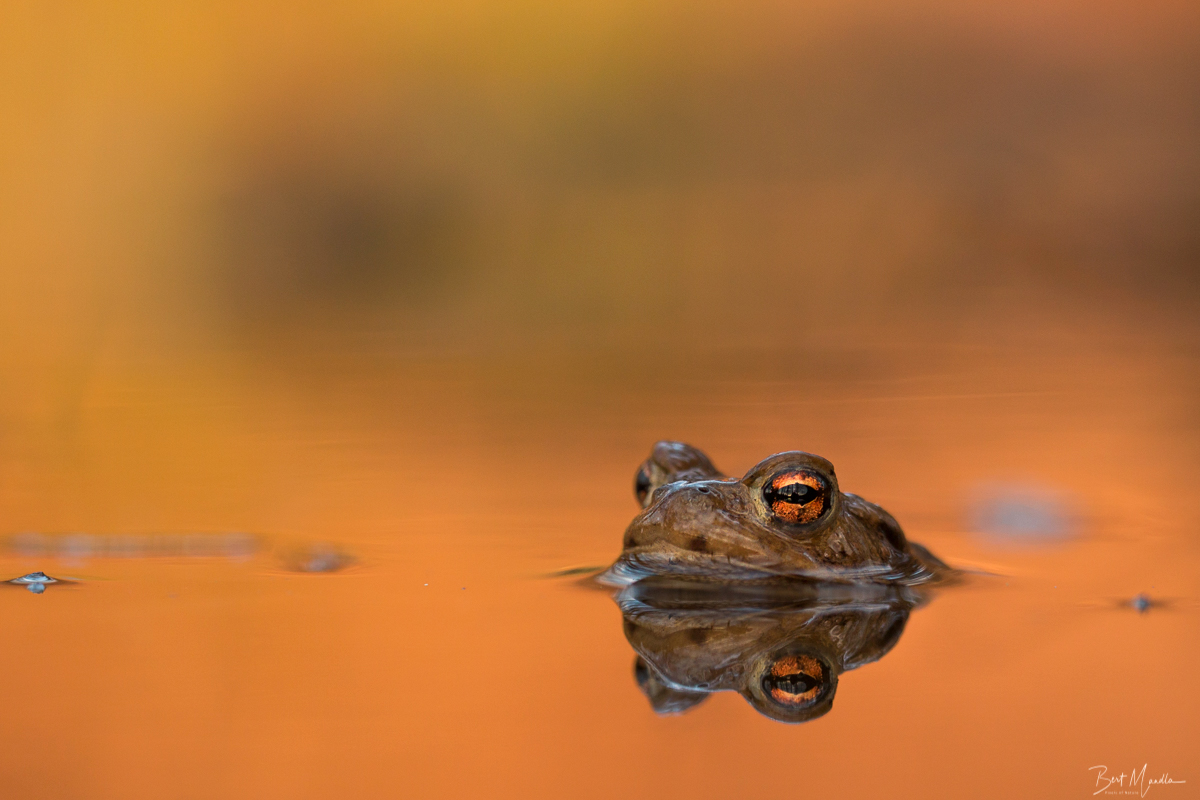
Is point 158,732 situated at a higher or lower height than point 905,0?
lower

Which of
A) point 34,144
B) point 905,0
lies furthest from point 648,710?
point 905,0

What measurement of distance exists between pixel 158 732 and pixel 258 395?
3853mm

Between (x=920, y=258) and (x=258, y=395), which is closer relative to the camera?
(x=258, y=395)

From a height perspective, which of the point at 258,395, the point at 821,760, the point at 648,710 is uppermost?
the point at 258,395

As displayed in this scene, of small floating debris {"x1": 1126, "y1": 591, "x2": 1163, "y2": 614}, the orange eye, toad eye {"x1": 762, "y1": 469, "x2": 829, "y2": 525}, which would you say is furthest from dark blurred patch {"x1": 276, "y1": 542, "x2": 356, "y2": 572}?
small floating debris {"x1": 1126, "y1": 591, "x2": 1163, "y2": 614}

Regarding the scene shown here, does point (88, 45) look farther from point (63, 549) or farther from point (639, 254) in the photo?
point (63, 549)

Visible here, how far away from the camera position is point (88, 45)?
1088cm

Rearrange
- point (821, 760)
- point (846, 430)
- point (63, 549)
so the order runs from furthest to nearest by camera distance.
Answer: point (846, 430) < point (63, 549) < point (821, 760)

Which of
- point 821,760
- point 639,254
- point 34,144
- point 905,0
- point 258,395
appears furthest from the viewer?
point 905,0

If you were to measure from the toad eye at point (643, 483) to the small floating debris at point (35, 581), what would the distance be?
1.31 metres

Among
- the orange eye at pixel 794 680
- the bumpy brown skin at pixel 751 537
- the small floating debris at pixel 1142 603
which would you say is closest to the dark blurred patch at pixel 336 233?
the bumpy brown skin at pixel 751 537

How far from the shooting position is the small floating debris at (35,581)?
2973mm

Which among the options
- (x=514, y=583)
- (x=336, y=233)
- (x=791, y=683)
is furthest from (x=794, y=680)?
(x=336, y=233)

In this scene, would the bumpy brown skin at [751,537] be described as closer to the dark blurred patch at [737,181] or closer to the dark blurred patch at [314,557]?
the dark blurred patch at [314,557]
